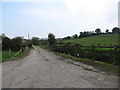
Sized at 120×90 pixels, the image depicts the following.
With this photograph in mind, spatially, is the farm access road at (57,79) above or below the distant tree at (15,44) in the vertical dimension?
below

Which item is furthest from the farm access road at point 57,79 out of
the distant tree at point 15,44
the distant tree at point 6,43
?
the distant tree at point 6,43

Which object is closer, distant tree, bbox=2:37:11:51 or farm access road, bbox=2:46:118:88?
farm access road, bbox=2:46:118:88

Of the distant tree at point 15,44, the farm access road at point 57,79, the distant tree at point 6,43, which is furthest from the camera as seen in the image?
the distant tree at point 6,43

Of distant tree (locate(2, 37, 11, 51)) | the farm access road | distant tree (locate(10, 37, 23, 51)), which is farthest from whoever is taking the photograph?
distant tree (locate(2, 37, 11, 51))

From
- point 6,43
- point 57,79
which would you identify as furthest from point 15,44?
point 57,79

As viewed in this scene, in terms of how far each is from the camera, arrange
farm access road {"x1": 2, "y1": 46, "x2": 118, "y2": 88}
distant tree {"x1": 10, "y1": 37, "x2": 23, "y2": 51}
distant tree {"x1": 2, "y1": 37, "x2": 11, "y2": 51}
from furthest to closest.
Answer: distant tree {"x1": 2, "y1": 37, "x2": 11, "y2": 51}, distant tree {"x1": 10, "y1": 37, "x2": 23, "y2": 51}, farm access road {"x1": 2, "y1": 46, "x2": 118, "y2": 88}

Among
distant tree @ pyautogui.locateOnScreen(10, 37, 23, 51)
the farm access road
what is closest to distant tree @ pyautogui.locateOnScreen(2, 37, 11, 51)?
distant tree @ pyautogui.locateOnScreen(10, 37, 23, 51)

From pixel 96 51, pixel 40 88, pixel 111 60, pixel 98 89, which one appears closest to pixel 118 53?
pixel 111 60

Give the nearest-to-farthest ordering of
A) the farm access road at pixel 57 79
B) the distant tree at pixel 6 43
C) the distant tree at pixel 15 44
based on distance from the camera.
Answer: the farm access road at pixel 57 79
the distant tree at pixel 15 44
the distant tree at pixel 6 43

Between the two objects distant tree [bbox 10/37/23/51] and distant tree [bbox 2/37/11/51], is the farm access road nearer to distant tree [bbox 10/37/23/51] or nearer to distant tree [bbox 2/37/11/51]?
distant tree [bbox 10/37/23/51]

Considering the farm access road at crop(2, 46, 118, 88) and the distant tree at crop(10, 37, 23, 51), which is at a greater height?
the distant tree at crop(10, 37, 23, 51)

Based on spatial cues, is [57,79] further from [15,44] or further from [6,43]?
[6,43]

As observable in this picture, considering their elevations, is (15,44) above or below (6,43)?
below

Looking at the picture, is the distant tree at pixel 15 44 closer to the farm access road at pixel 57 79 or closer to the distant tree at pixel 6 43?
the distant tree at pixel 6 43
